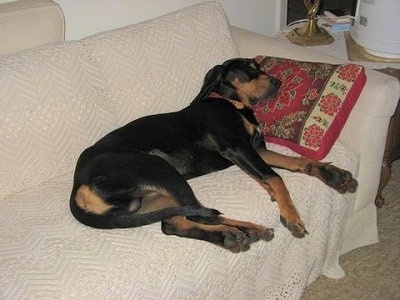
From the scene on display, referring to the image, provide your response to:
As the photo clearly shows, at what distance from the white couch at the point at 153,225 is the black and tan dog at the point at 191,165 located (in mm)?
55

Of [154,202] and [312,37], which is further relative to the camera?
[312,37]

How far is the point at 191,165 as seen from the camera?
70.4 inches

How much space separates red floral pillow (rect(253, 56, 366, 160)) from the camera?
1.84 metres

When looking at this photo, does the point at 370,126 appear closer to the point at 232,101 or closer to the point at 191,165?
the point at 232,101

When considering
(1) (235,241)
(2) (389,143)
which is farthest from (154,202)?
(2) (389,143)

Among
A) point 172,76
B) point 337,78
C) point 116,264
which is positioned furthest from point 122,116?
point 337,78

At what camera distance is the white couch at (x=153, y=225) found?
1.41 m

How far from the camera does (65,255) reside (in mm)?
1427

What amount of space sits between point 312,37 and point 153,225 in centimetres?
167

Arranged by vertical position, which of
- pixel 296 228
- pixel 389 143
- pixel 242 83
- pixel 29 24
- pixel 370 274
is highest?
pixel 29 24

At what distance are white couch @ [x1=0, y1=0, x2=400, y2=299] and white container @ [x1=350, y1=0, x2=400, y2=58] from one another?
434mm

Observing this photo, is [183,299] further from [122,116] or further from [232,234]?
[122,116]

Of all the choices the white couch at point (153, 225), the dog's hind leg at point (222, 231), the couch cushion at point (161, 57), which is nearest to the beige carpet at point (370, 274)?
the white couch at point (153, 225)

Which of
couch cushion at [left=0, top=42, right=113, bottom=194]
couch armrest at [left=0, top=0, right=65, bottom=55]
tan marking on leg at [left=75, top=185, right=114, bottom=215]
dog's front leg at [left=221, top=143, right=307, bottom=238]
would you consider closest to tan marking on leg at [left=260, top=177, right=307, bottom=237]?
dog's front leg at [left=221, top=143, right=307, bottom=238]
